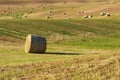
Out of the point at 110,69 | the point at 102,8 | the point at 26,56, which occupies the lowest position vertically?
the point at 102,8

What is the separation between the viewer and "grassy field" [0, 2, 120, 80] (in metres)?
21.4

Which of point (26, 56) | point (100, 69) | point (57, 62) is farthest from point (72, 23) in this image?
point (100, 69)

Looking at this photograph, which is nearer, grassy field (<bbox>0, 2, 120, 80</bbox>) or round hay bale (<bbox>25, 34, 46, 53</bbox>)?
grassy field (<bbox>0, 2, 120, 80</bbox>)

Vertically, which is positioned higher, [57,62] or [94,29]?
[57,62]

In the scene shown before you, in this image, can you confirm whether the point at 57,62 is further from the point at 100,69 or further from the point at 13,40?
the point at 13,40

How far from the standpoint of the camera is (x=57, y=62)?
25.1m

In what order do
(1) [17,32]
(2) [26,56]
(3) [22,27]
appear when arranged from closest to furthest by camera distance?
(2) [26,56] < (1) [17,32] < (3) [22,27]

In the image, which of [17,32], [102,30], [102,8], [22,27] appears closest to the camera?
[17,32]

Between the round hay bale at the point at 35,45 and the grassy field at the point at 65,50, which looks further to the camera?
the round hay bale at the point at 35,45

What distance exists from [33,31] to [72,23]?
10266 millimetres

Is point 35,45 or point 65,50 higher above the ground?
point 35,45

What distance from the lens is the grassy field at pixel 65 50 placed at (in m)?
21.4

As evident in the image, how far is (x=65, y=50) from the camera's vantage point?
37.7 meters

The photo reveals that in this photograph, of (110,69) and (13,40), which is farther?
(13,40)
